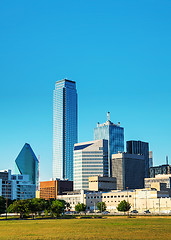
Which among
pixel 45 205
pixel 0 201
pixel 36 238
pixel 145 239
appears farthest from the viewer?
pixel 0 201

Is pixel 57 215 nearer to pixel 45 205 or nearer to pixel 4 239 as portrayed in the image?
pixel 45 205

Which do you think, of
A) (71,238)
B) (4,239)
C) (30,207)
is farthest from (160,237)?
(30,207)

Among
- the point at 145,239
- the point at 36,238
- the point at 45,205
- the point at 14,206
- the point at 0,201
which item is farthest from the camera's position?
the point at 0,201

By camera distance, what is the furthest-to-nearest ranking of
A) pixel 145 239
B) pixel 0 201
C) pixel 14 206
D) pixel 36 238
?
pixel 0 201 < pixel 14 206 < pixel 36 238 < pixel 145 239

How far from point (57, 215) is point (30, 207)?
1278cm

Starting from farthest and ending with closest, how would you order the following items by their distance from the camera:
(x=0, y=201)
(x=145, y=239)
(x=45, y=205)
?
(x=0, y=201) < (x=45, y=205) < (x=145, y=239)

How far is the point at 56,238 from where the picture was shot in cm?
6600

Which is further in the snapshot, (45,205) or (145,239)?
(45,205)

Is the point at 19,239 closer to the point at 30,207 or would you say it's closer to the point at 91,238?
the point at 91,238

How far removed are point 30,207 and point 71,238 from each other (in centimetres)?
10546

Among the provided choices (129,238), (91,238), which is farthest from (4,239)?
(129,238)

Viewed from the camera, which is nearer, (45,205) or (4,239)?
(4,239)

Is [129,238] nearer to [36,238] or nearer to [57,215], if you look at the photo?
[36,238]

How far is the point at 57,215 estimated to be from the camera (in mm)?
171750
